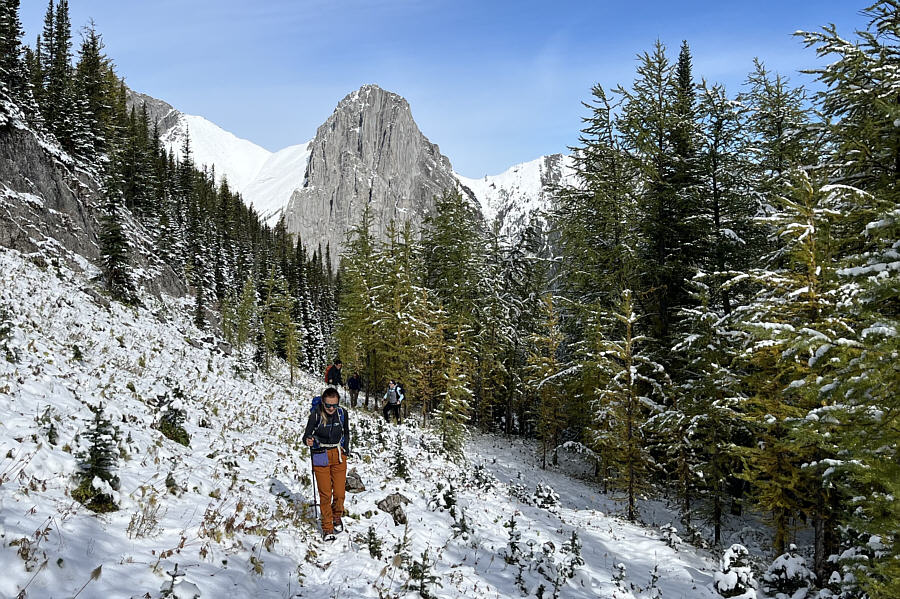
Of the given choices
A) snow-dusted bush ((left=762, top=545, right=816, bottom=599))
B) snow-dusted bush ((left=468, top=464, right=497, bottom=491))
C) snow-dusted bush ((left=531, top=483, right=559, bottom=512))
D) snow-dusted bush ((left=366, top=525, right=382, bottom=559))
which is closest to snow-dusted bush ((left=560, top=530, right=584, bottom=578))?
snow-dusted bush ((left=366, top=525, right=382, bottom=559))

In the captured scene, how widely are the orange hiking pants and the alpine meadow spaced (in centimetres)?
4

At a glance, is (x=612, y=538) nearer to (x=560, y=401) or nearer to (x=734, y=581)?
(x=734, y=581)

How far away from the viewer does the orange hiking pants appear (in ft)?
24.3

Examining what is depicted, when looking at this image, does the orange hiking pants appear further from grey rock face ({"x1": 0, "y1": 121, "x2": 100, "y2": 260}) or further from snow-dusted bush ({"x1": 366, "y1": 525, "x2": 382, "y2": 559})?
grey rock face ({"x1": 0, "y1": 121, "x2": 100, "y2": 260})

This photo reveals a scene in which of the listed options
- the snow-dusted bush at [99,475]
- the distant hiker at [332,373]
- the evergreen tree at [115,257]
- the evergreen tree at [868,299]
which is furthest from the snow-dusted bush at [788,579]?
the evergreen tree at [115,257]

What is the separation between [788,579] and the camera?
8.75m

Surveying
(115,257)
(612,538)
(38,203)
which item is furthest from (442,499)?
(38,203)

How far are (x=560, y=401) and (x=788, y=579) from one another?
15.6m

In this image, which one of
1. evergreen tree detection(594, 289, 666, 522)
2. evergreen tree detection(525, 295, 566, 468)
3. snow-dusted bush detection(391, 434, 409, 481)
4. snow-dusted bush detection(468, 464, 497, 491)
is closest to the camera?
snow-dusted bush detection(391, 434, 409, 481)

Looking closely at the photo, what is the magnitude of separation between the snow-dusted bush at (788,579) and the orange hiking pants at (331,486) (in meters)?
8.33

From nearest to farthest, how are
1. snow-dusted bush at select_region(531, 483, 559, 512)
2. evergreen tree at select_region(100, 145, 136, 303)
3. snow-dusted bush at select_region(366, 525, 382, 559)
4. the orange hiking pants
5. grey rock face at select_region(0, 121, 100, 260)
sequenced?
snow-dusted bush at select_region(366, 525, 382, 559) < the orange hiking pants < snow-dusted bush at select_region(531, 483, 559, 512) < grey rock face at select_region(0, 121, 100, 260) < evergreen tree at select_region(100, 145, 136, 303)

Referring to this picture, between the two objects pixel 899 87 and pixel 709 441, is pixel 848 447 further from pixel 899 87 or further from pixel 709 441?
pixel 709 441

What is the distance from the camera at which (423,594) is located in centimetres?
594

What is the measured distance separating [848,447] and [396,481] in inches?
348
